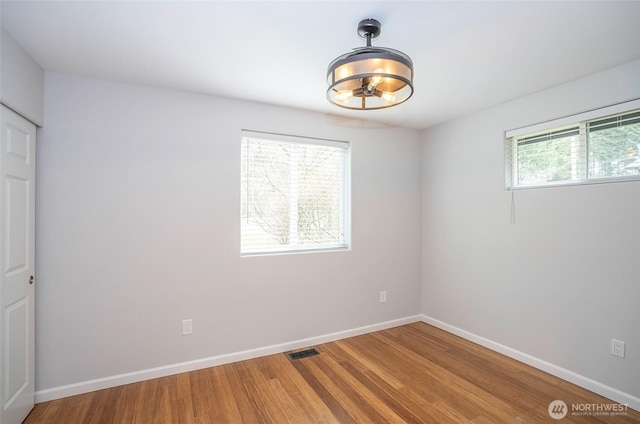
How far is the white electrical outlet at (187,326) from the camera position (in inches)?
107

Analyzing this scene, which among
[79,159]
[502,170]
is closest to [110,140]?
[79,159]

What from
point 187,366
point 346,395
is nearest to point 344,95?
point 346,395

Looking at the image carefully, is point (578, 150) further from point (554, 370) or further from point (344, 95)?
point (344, 95)

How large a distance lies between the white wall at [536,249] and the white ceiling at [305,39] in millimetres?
465

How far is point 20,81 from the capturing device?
197cm

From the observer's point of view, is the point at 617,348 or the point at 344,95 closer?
the point at 344,95

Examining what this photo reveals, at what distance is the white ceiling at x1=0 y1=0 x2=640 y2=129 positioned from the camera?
5.46 ft

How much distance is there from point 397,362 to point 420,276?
142 centimetres

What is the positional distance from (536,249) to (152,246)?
11.2ft

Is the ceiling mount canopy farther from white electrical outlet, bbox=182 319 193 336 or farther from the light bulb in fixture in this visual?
white electrical outlet, bbox=182 319 193 336

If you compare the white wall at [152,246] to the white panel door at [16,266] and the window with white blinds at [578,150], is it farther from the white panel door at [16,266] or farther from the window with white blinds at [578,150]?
the window with white blinds at [578,150]

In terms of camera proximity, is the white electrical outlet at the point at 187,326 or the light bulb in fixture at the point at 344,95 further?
the white electrical outlet at the point at 187,326
